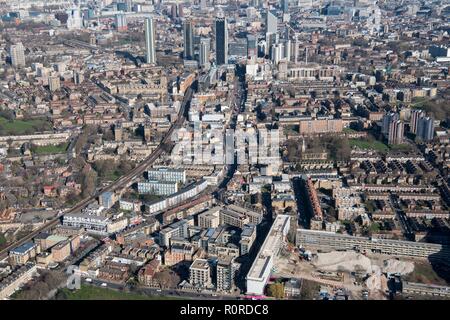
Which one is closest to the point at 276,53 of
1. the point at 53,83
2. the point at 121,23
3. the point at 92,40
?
the point at 53,83

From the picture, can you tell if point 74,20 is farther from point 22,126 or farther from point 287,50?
point 22,126

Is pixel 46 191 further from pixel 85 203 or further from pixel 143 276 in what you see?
pixel 143 276

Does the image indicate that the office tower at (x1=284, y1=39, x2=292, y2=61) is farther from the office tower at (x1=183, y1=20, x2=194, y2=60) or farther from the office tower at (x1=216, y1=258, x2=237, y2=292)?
the office tower at (x1=216, y1=258, x2=237, y2=292)

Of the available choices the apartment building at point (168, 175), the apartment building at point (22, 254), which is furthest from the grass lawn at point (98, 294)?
the apartment building at point (168, 175)

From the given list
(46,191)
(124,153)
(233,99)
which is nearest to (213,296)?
(46,191)

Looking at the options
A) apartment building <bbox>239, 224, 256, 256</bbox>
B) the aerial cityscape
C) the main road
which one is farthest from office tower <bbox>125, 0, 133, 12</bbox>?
apartment building <bbox>239, 224, 256, 256</bbox>

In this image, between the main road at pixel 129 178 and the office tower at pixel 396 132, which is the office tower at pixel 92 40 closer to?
the main road at pixel 129 178

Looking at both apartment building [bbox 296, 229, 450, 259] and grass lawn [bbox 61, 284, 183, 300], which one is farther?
apartment building [bbox 296, 229, 450, 259]
